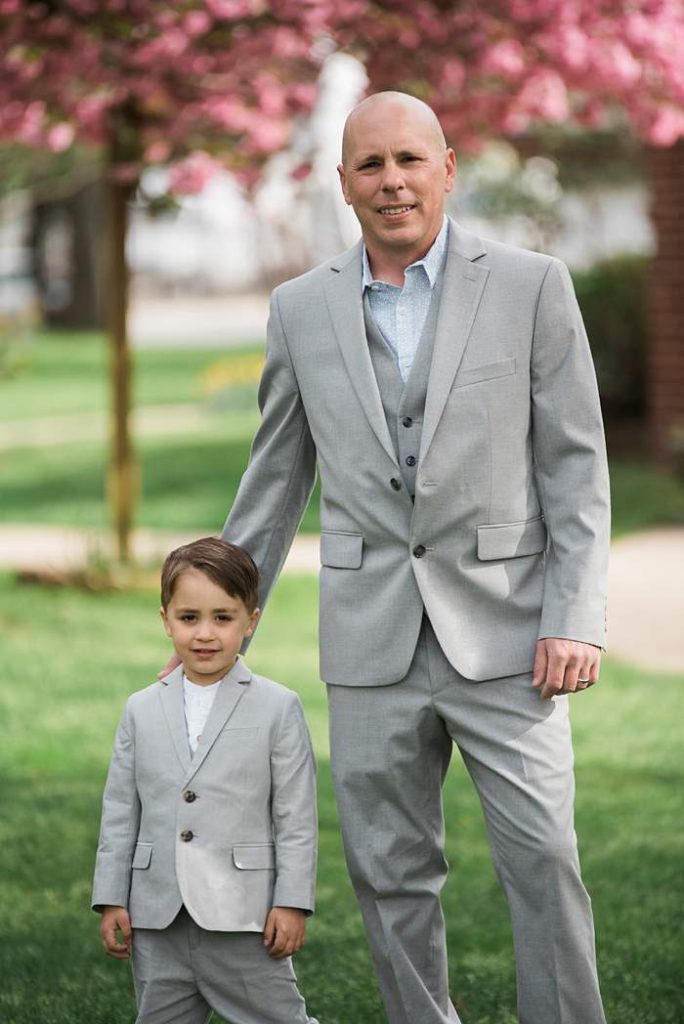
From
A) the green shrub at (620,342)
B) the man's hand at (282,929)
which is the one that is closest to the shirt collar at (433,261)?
the man's hand at (282,929)

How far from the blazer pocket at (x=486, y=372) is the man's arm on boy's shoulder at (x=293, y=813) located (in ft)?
2.27

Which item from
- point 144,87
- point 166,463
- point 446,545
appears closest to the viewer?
point 446,545

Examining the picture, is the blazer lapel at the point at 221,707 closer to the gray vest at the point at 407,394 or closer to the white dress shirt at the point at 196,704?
the white dress shirt at the point at 196,704

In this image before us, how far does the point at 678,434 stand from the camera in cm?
1127

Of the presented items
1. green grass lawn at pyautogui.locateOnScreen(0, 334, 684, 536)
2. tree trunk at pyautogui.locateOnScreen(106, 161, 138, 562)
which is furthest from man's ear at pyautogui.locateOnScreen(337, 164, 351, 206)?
green grass lawn at pyautogui.locateOnScreen(0, 334, 684, 536)

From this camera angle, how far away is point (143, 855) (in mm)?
3445

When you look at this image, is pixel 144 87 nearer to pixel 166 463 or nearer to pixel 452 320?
pixel 452 320

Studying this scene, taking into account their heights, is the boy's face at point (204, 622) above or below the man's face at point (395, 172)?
below

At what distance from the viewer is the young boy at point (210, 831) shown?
3410 mm

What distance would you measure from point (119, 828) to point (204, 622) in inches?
17.0

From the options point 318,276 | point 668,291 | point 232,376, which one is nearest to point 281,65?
point 668,291

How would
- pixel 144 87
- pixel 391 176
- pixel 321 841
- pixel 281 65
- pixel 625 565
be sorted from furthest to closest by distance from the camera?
pixel 625 565, pixel 281 65, pixel 144 87, pixel 321 841, pixel 391 176

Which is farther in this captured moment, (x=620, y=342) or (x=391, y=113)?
(x=620, y=342)

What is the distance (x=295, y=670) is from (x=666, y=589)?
2393 mm
